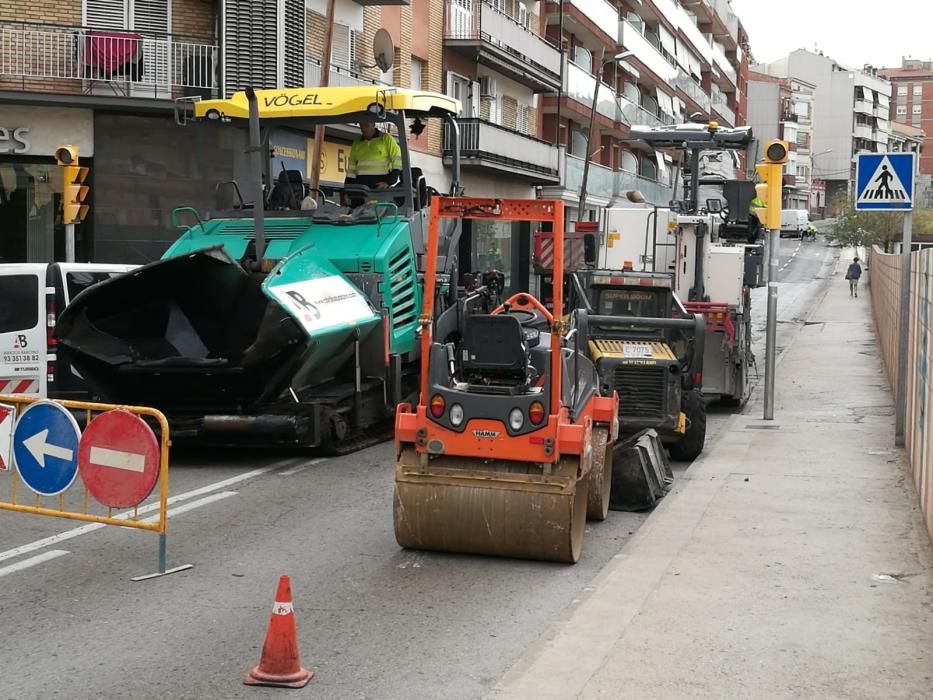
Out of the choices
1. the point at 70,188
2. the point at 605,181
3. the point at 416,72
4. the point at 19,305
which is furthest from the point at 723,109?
the point at 19,305

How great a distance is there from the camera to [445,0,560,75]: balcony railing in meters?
35.5

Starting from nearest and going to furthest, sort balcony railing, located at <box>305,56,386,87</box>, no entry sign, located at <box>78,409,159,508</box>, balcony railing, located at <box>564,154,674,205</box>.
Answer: no entry sign, located at <box>78,409,159,508</box> → balcony railing, located at <box>305,56,386,87</box> → balcony railing, located at <box>564,154,674,205</box>

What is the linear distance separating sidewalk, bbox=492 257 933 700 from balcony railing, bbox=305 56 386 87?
16195 mm

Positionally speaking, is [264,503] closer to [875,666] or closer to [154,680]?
[154,680]

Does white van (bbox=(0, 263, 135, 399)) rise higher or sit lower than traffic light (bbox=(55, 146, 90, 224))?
lower

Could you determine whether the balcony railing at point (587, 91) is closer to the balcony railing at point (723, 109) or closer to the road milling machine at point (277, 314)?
the balcony railing at point (723, 109)

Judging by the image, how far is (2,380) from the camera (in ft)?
42.9

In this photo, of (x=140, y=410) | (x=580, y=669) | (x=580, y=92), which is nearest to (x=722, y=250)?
(x=140, y=410)

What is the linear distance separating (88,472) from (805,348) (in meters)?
22.0

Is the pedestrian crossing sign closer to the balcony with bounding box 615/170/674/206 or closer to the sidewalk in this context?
the sidewalk

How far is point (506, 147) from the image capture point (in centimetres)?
3762

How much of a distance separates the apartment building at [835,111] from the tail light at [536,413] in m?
135

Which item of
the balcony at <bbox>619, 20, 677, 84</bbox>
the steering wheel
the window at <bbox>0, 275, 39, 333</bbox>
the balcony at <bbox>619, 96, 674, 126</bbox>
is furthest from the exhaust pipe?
the balcony at <bbox>619, 20, 677, 84</bbox>

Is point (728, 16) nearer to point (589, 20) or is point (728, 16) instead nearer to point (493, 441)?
point (589, 20)
